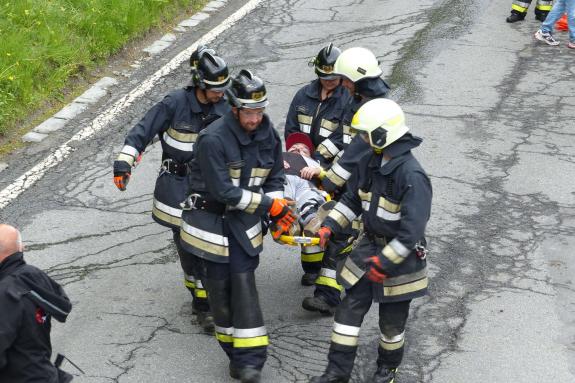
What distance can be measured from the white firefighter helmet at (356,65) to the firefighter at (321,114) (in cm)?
18

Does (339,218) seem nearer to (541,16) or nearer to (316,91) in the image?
(316,91)

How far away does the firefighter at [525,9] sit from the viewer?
13.6m

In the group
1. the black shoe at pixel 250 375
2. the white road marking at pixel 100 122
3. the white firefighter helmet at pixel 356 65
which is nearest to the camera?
the black shoe at pixel 250 375

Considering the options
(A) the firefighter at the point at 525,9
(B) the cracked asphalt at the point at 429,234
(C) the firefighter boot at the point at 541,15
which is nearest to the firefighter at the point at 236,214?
(B) the cracked asphalt at the point at 429,234

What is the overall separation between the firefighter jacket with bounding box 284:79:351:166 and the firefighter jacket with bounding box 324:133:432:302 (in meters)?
1.23

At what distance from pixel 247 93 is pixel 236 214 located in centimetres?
82

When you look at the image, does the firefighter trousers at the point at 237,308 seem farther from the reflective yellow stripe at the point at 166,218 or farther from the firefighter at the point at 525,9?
the firefighter at the point at 525,9

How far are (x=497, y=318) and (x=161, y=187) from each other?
2620mm

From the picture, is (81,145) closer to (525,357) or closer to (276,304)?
(276,304)

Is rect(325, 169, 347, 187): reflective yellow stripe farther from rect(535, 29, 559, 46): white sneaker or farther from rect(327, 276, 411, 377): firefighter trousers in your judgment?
rect(535, 29, 559, 46): white sneaker

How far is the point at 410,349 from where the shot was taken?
22.3 ft

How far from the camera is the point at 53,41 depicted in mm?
11297

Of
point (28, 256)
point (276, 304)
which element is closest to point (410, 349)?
point (276, 304)

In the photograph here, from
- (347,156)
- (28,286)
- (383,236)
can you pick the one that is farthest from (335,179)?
(28,286)
